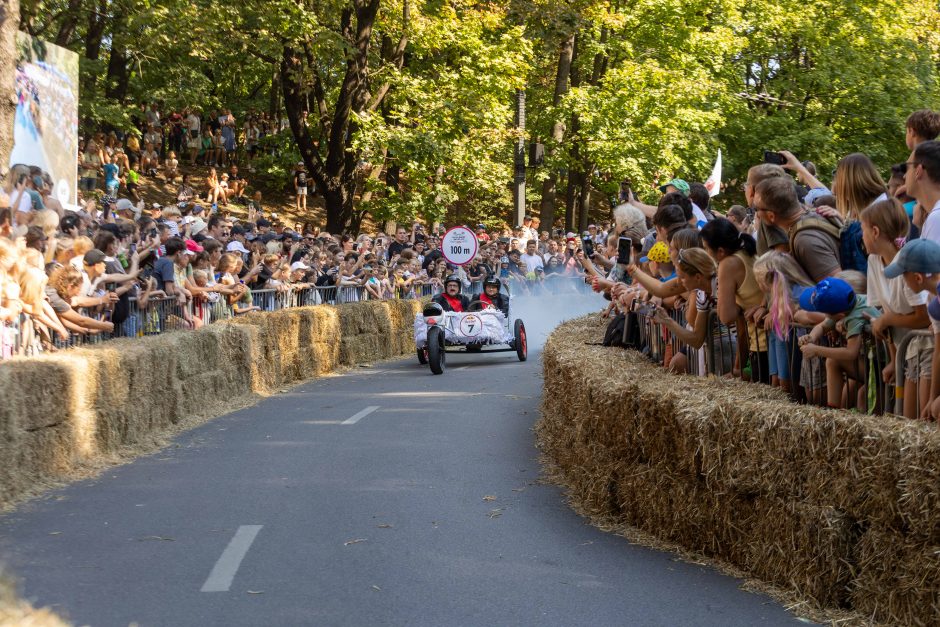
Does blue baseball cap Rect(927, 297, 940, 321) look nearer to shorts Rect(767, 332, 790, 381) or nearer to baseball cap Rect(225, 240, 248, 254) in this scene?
shorts Rect(767, 332, 790, 381)

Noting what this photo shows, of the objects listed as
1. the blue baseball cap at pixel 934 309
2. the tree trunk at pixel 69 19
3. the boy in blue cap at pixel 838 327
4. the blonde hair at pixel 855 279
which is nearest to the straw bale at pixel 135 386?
the boy in blue cap at pixel 838 327

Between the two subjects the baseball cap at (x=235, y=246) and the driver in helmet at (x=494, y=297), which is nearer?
the baseball cap at (x=235, y=246)

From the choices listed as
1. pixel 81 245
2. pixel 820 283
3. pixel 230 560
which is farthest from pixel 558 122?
pixel 230 560

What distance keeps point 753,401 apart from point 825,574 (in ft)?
4.06

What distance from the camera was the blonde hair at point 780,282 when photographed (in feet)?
27.2

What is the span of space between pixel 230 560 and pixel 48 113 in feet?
48.7

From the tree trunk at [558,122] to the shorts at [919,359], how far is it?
36.6m

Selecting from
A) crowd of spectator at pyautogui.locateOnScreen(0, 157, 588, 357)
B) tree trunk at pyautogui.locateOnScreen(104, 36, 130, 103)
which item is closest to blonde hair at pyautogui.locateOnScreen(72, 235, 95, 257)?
crowd of spectator at pyautogui.locateOnScreen(0, 157, 588, 357)

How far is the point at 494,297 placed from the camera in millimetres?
24078

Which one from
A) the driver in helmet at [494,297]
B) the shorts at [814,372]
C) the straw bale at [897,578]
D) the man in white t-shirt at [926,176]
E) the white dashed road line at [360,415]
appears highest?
the man in white t-shirt at [926,176]

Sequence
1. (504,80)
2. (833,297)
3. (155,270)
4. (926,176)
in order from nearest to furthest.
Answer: (926,176) → (833,297) → (155,270) → (504,80)

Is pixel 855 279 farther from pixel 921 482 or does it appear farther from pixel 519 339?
pixel 519 339

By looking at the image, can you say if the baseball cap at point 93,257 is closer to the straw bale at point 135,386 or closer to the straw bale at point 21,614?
the straw bale at point 135,386

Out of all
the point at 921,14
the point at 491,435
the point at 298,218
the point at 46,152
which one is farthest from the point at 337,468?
the point at 921,14
